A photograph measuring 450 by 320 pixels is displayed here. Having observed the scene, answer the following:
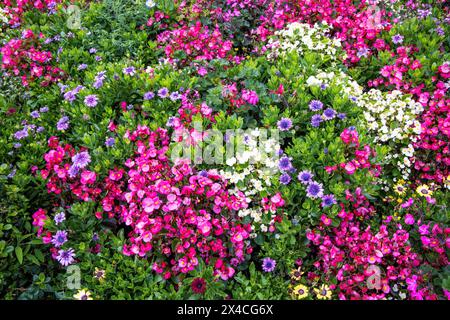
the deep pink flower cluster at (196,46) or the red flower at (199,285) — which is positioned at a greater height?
the deep pink flower cluster at (196,46)

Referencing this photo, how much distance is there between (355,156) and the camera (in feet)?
9.46

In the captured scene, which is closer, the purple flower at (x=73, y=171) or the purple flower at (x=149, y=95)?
the purple flower at (x=73, y=171)

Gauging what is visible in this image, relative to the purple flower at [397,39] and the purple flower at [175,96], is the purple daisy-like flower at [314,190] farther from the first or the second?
the purple flower at [397,39]

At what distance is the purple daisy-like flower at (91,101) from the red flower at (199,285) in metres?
1.74

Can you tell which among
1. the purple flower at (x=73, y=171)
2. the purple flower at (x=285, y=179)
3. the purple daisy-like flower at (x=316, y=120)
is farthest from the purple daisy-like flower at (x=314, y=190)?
the purple flower at (x=73, y=171)

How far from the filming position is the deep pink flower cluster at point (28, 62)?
3.95 meters

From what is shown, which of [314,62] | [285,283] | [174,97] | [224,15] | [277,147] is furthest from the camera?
[224,15]

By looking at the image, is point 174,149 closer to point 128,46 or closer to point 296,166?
point 296,166

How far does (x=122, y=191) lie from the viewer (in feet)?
9.57

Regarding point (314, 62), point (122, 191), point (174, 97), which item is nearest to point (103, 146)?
point (122, 191)

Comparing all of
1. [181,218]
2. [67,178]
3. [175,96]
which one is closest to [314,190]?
[181,218]

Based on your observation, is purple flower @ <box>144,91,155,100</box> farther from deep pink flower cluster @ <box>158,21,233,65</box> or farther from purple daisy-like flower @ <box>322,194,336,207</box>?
purple daisy-like flower @ <box>322,194,336,207</box>

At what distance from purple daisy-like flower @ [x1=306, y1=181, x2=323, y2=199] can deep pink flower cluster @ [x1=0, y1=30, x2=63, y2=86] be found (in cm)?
279

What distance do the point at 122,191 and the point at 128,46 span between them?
202cm
